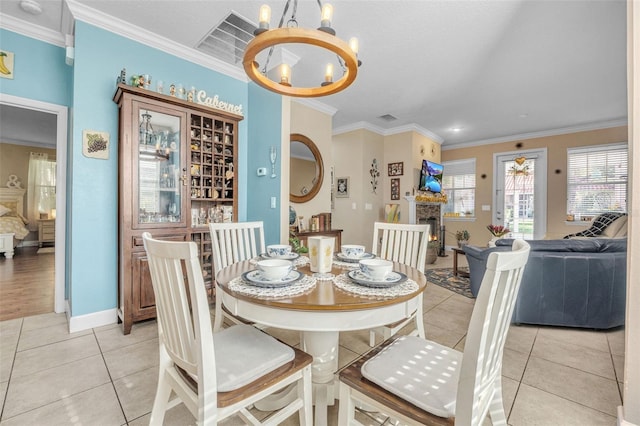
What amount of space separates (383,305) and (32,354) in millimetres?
2564

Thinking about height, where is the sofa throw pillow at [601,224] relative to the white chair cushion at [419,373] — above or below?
above

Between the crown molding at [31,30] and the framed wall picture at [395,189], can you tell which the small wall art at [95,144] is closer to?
the crown molding at [31,30]

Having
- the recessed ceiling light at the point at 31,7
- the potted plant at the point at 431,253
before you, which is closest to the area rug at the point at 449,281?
the potted plant at the point at 431,253

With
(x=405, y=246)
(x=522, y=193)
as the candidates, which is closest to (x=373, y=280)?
(x=405, y=246)

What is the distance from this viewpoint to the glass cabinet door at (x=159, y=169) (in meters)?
2.47

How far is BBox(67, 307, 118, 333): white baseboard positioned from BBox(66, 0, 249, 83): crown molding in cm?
253

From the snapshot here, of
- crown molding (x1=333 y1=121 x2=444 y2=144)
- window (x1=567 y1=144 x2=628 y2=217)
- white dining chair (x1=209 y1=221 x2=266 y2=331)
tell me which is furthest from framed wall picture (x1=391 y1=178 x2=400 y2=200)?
white dining chair (x1=209 y1=221 x2=266 y2=331)

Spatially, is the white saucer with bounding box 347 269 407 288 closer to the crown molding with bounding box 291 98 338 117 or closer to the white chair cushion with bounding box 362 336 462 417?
the white chair cushion with bounding box 362 336 462 417

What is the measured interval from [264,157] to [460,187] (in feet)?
18.2

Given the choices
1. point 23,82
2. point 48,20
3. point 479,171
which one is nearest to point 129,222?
point 23,82

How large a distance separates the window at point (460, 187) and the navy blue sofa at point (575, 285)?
4407mm

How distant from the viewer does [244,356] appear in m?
1.10

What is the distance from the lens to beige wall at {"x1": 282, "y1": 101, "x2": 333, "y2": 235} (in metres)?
4.21

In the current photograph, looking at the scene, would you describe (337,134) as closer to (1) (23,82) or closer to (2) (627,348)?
(1) (23,82)
